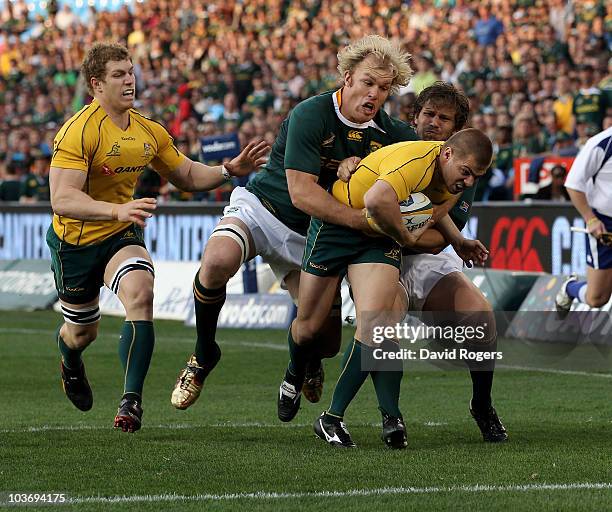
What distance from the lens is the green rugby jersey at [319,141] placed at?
7.97m

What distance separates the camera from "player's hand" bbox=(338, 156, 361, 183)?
25.9 ft

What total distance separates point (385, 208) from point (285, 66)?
58.2ft

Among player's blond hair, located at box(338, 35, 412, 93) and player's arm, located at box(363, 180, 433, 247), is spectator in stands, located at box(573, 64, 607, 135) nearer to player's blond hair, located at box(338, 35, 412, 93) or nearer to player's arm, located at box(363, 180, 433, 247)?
player's blond hair, located at box(338, 35, 412, 93)

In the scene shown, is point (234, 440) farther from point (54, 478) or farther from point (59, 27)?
point (59, 27)

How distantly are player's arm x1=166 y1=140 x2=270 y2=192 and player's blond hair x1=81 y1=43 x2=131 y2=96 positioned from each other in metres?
0.95

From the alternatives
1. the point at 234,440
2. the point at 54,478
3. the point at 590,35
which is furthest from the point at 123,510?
the point at 590,35

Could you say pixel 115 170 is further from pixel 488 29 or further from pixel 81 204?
pixel 488 29

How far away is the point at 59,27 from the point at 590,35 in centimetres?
1977

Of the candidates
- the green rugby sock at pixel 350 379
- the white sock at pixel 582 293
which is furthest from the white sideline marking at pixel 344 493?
the white sock at pixel 582 293

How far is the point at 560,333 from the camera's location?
13.8 m

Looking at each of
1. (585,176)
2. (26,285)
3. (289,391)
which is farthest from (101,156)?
(26,285)

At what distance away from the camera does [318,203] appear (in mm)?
7832

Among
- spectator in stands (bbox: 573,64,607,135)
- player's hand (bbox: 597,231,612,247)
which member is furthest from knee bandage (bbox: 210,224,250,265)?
spectator in stands (bbox: 573,64,607,135)

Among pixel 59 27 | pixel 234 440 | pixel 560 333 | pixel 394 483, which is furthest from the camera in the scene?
pixel 59 27
